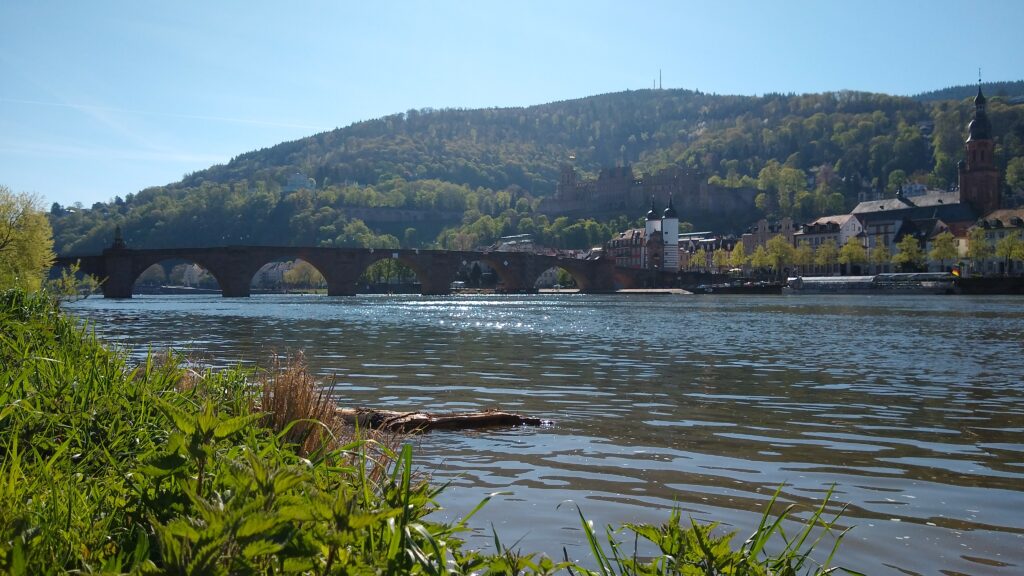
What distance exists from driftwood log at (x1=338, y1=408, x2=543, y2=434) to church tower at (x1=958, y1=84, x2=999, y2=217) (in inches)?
5138

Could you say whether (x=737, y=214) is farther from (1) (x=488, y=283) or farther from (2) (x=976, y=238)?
(2) (x=976, y=238)

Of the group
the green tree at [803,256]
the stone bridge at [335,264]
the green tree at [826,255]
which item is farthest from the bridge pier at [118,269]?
the green tree at [826,255]

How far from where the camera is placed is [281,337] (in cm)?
3098

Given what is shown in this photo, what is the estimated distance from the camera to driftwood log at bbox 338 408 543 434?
9.55m

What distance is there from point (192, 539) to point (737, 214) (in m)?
201

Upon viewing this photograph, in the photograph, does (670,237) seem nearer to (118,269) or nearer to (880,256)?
(880,256)

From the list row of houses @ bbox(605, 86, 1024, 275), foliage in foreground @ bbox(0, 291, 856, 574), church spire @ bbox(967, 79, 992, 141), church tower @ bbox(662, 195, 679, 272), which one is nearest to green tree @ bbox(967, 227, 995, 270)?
row of houses @ bbox(605, 86, 1024, 275)

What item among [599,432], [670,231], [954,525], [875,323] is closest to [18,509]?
[954,525]

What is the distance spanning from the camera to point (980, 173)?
4970 inches

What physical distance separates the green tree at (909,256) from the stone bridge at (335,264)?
110ft

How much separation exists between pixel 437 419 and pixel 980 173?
5241 inches

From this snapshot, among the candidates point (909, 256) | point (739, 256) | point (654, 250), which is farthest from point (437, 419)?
point (654, 250)

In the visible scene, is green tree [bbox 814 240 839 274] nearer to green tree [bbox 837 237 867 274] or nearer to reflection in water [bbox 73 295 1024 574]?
green tree [bbox 837 237 867 274]

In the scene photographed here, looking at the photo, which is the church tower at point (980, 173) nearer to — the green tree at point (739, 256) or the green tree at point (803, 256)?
the green tree at point (803, 256)
